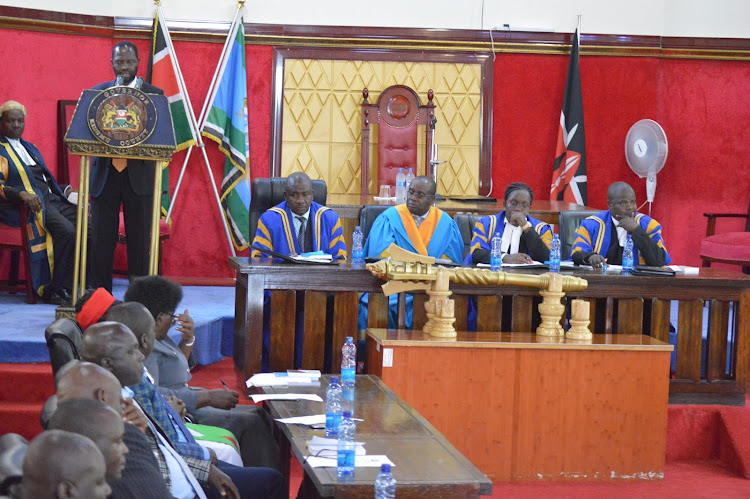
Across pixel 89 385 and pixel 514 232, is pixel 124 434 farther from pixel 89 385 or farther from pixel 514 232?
pixel 514 232

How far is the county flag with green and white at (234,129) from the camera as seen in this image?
9133 mm

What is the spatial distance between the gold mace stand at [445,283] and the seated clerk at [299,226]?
1.03 meters

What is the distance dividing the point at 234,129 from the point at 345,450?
6643 millimetres

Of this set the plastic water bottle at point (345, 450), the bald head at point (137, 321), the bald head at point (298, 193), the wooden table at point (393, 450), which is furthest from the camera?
the bald head at point (298, 193)

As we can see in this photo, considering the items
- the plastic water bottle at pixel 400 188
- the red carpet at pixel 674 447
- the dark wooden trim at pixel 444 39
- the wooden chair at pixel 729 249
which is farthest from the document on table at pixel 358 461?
the dark wooden trim at pixel 444 39

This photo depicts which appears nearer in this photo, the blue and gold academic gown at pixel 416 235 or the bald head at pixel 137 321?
the bald head at pixel 137 321

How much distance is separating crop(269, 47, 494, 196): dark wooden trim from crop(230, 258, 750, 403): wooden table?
3946mm

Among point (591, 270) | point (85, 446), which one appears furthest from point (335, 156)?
point (85, 446)

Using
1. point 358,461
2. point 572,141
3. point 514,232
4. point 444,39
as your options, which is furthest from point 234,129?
point 358,461

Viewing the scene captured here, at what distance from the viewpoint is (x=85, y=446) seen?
74.7 inches

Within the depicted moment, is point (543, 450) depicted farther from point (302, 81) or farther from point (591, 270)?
point (302, 81)

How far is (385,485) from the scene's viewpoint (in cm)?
250

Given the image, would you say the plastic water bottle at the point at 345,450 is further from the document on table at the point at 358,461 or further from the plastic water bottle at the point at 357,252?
the plastic water bottle at the point at 357,252

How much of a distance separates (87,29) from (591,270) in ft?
18.2
